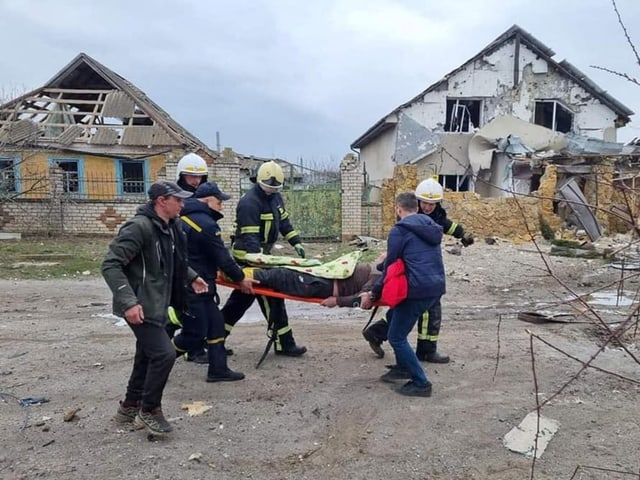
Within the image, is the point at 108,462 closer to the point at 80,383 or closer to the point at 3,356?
the point at 80,383

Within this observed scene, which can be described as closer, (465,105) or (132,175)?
(132,175)

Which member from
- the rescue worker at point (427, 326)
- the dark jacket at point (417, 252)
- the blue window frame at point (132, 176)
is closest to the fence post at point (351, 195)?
the blue window frame at point (132, 176)

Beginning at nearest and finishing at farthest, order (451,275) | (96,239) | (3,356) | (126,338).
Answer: (3,356) < (126,338) < (451,275) < (96,239)

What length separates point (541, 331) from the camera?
5820mm

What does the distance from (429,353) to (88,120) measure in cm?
1797

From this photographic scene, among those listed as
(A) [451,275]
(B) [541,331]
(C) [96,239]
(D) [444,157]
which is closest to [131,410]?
(B) [541,331]

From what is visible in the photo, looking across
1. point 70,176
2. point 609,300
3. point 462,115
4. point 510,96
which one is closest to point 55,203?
point 70,176

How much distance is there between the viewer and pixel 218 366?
4.33m

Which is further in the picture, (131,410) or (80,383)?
(80,383)

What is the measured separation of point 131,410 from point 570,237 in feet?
49.7

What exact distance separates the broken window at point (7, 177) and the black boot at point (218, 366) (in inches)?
554

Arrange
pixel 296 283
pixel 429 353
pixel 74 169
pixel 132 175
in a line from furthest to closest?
pixel 132 175
pixel 74 169
pixel 429 353
pixel 296 283

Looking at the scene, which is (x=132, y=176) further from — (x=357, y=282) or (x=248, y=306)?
(x=357, y=282)

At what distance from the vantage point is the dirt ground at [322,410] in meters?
3.06
